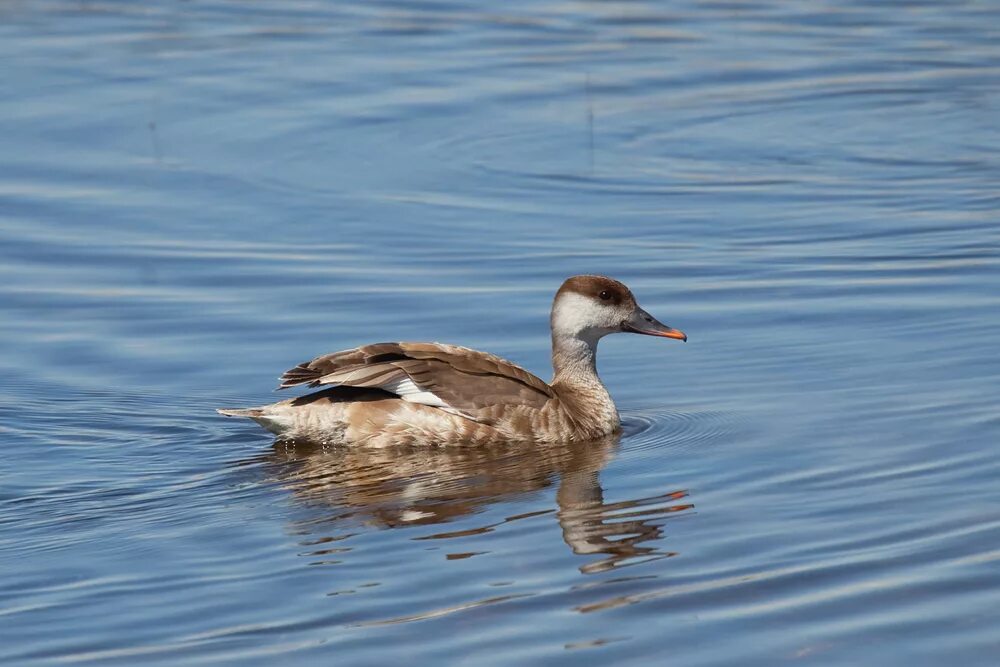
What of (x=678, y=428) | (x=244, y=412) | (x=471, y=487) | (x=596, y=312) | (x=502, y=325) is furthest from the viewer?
(x=502, y=325)

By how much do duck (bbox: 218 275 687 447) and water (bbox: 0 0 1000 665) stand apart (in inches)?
6.3

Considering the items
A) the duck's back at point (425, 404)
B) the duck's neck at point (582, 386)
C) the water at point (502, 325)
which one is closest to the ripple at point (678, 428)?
the water at point (502, 325)

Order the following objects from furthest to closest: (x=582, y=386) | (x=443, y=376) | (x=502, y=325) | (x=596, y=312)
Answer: (x=502, y=325)
(x=596, y=312)
(x=582, y=386)
(x=443, y=376)

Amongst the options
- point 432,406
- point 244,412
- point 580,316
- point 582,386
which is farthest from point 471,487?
point 580,316

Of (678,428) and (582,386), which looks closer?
(678,428)

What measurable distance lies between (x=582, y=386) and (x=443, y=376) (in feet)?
2.83

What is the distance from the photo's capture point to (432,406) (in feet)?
32.0

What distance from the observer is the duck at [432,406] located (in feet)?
31.3

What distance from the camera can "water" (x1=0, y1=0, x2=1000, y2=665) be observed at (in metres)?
6.78

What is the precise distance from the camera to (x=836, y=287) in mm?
12219

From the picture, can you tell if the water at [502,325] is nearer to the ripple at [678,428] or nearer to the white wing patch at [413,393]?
the ripple at [678,428]

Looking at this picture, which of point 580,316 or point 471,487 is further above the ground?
point 580,316

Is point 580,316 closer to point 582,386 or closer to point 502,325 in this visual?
point 582,386

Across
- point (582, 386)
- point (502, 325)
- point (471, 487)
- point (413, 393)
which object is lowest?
point (471, 487)
